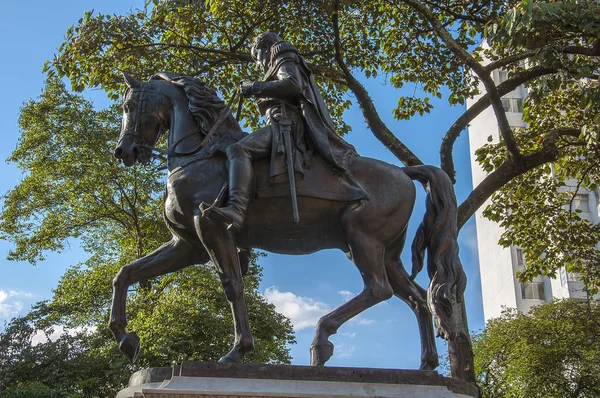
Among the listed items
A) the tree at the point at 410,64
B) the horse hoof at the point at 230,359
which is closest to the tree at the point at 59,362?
the tree at the point at 410,64

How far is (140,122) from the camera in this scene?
658cm

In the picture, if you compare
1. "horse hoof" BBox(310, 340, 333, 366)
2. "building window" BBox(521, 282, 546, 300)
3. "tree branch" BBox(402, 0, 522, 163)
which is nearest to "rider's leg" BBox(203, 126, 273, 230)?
"horse hoof" BBox(310, 340, 333, 366)

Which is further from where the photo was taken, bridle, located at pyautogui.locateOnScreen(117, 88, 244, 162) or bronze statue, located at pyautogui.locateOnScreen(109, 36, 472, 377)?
bridle, located at pyautogui.locateOnScreen(117, 88, 244, 162)

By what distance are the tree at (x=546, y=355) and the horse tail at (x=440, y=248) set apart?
1760cm

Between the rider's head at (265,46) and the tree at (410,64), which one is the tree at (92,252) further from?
the rider's head at (265,46)

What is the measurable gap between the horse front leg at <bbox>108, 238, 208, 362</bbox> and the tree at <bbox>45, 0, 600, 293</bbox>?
7111 millimetres

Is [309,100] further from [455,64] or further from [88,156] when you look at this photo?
[88,156]

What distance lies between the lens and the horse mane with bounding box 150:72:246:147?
21.1ft

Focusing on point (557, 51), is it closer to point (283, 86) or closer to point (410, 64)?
point (410, 64)

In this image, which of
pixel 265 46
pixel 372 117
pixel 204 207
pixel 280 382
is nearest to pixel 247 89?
pixel 265 46

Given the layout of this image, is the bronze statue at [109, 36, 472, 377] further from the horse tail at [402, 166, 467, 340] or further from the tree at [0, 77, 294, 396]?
the tree at [0, 77, 294, 396]

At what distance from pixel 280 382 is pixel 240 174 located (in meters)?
1.71

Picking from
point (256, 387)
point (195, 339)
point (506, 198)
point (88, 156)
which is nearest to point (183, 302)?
point (195, 339)

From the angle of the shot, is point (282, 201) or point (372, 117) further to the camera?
point (372, 117)
